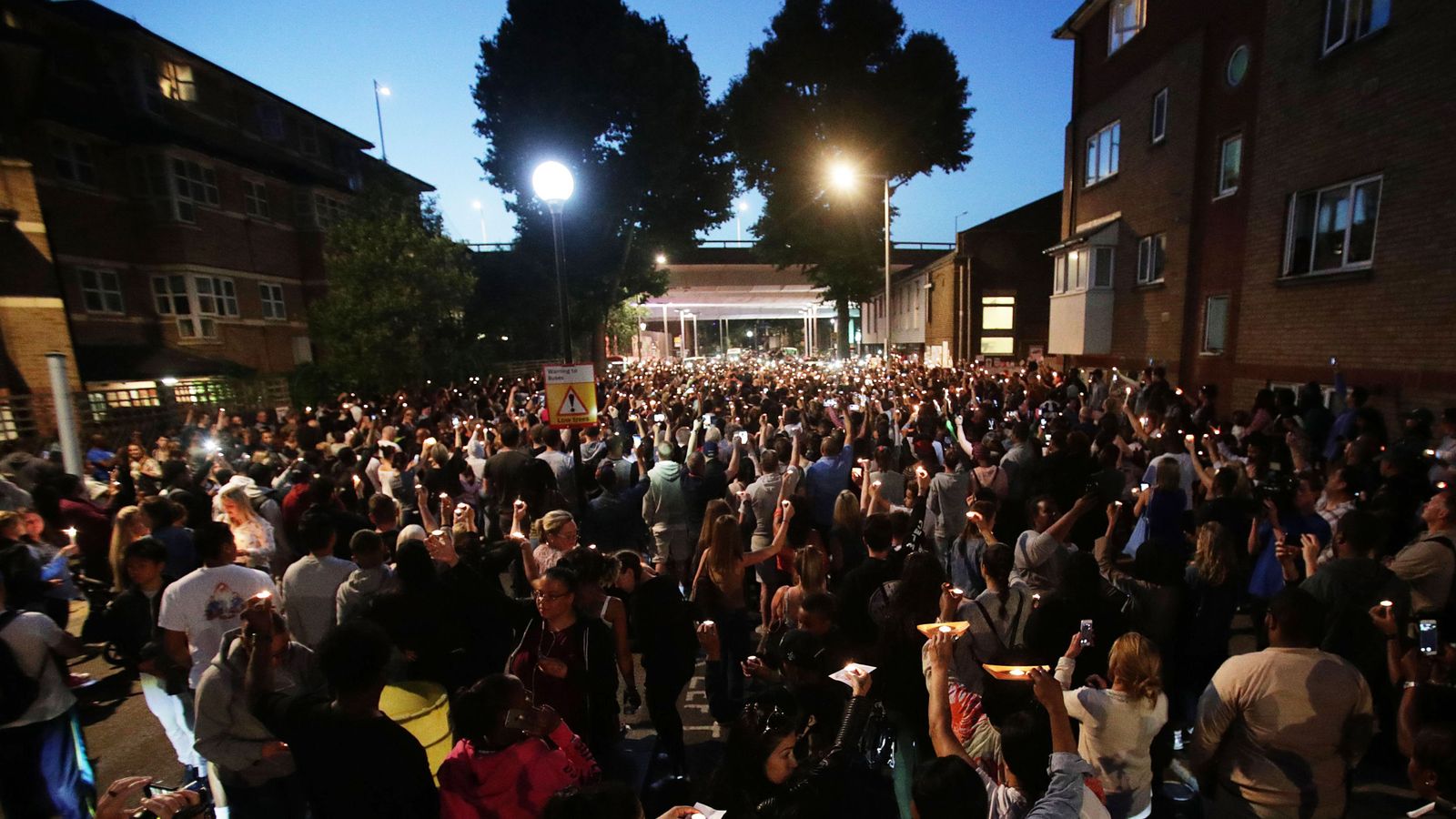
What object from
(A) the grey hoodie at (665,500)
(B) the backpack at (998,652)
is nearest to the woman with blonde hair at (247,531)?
(A) the grey hoodie at (665,500)

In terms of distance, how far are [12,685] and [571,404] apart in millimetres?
4489

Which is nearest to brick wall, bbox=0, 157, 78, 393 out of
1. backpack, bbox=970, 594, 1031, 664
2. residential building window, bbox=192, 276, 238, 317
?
residential building window, bbox=192, 276, 238, 317

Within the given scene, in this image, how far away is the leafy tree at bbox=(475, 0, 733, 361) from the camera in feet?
84.9

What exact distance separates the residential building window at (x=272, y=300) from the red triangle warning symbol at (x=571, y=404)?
23080mm

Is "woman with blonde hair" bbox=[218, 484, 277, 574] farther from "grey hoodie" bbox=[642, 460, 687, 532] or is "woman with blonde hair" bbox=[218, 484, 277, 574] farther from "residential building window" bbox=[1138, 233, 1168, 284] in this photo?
"residential building window" bbox=[1138, 233, 1168, 284]

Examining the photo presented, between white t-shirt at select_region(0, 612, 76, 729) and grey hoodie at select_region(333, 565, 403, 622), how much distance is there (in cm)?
135

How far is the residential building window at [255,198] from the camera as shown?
22.8 meters

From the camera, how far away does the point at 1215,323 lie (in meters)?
13.9

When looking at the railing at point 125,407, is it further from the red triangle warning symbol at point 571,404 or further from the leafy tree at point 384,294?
the red triangle warning symbol at point 571,404

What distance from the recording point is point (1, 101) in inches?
611

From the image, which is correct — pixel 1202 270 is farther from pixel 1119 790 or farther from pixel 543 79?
pixel 543 79

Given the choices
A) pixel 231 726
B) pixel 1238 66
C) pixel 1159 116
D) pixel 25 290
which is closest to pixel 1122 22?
pixel 1159 116

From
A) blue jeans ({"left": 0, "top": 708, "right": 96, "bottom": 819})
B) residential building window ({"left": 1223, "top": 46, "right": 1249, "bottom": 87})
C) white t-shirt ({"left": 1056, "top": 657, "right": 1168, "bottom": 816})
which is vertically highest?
residential building window ({"left": 1223, "top": 46, "right": 1249, "bottom": 87})

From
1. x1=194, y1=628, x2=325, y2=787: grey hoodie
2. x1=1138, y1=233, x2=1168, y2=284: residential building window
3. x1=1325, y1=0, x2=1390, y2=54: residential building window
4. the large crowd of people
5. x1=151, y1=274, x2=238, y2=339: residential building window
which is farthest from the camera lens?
x1=151, y1=274, x2=238, y2=339: residential building window
